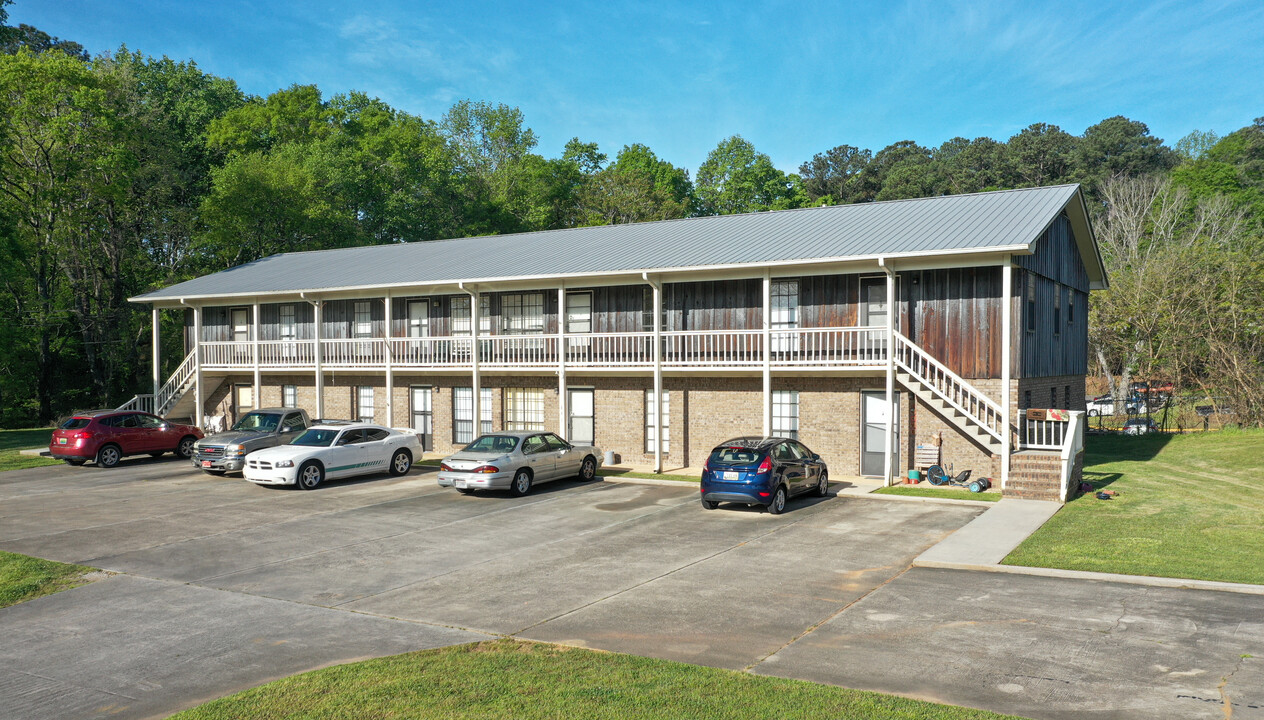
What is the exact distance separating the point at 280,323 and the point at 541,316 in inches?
453

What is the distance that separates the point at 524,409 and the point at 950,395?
1319 cm

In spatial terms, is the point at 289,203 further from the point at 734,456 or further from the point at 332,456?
the point at 734,456

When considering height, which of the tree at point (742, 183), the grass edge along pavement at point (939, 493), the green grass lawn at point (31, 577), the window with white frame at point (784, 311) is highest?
the tree at point (742, 183)

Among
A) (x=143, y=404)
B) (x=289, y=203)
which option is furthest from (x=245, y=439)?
(x=289, y=203)

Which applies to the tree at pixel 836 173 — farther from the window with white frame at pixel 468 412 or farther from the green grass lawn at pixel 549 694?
the green grass lawn at pixel 549 694

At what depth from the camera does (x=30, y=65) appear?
38.9 metres

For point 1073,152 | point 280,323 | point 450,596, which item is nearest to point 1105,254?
point 1073,152

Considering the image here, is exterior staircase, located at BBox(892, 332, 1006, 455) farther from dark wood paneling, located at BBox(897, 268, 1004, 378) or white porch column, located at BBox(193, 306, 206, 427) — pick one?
white porch column, located at BBox(193, 306, 206, 427)

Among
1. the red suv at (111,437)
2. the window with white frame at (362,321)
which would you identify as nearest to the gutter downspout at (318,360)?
the window with white frame at (362,321)

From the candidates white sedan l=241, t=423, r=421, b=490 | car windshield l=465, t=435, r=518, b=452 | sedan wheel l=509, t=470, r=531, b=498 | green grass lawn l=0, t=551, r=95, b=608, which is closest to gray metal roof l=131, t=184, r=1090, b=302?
white sedan l=241, t=423, r=421, b=490

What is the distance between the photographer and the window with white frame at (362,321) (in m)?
31.4

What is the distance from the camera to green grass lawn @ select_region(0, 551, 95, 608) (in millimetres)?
12133

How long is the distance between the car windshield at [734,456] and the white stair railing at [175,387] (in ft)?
75.8

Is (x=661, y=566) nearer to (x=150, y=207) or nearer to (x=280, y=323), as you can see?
(x=280, y=323)
